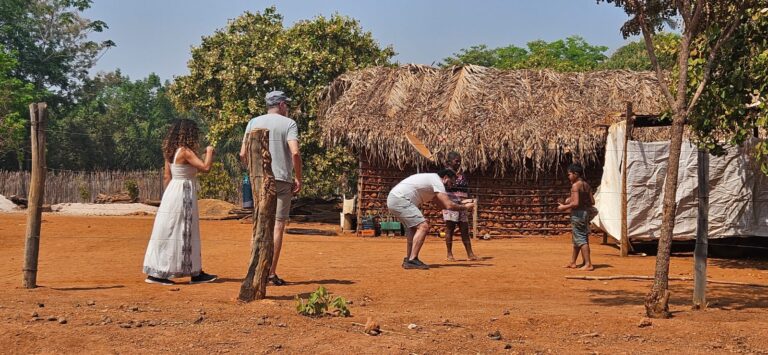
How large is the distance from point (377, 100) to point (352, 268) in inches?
327

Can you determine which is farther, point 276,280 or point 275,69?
point 275,69


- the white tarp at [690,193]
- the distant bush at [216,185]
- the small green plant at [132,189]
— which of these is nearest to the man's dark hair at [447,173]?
the white tarp at [690,193]

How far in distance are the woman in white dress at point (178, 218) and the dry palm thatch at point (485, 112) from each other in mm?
9178

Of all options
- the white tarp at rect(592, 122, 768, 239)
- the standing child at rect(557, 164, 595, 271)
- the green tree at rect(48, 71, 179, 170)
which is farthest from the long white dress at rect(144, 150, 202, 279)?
the green tree at rect(48, 71, 179, 170)

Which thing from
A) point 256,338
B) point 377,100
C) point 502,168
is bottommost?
point 256,338

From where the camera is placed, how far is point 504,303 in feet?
24.9

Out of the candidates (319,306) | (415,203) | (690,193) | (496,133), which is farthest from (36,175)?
(496,133)

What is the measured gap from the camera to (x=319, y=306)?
20.7 feet

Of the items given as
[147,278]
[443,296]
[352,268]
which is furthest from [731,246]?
[147,278]

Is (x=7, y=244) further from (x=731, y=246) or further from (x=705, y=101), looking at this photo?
(x=731, y=246)

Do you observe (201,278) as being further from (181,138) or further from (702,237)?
(702,237)

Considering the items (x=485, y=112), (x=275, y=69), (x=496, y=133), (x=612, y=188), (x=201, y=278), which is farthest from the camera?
(x=275, y=69)

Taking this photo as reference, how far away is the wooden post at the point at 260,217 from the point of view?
689 cm

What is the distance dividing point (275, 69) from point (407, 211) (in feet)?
43.4
